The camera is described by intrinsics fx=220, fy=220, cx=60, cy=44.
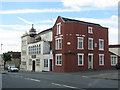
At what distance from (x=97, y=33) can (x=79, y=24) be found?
534 centimetres

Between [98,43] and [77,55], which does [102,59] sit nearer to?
[98,43]

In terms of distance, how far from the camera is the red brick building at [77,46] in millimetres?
39056

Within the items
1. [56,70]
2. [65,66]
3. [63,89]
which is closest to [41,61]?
[56,70]

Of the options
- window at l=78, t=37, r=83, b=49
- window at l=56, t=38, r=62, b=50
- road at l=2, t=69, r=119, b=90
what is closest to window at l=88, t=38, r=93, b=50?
window at l=78, t=37, r=83, b=49

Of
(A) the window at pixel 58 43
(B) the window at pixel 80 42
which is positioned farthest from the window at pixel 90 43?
(A) the window at pixel 58 43

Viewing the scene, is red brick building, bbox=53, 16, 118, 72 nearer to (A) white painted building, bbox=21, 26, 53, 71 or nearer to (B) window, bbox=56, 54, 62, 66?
(B) window, bbox=56, 54, 62, 66

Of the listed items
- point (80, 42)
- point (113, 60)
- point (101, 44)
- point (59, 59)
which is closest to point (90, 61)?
point (80, 42)

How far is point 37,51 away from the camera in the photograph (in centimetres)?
5122

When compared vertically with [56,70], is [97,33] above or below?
above

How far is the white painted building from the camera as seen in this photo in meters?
46.7

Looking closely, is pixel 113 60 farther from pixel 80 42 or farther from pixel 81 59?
pixel 80 42

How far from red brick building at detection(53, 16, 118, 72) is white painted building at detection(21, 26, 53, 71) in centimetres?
438

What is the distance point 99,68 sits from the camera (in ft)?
142

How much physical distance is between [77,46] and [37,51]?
14.2m
